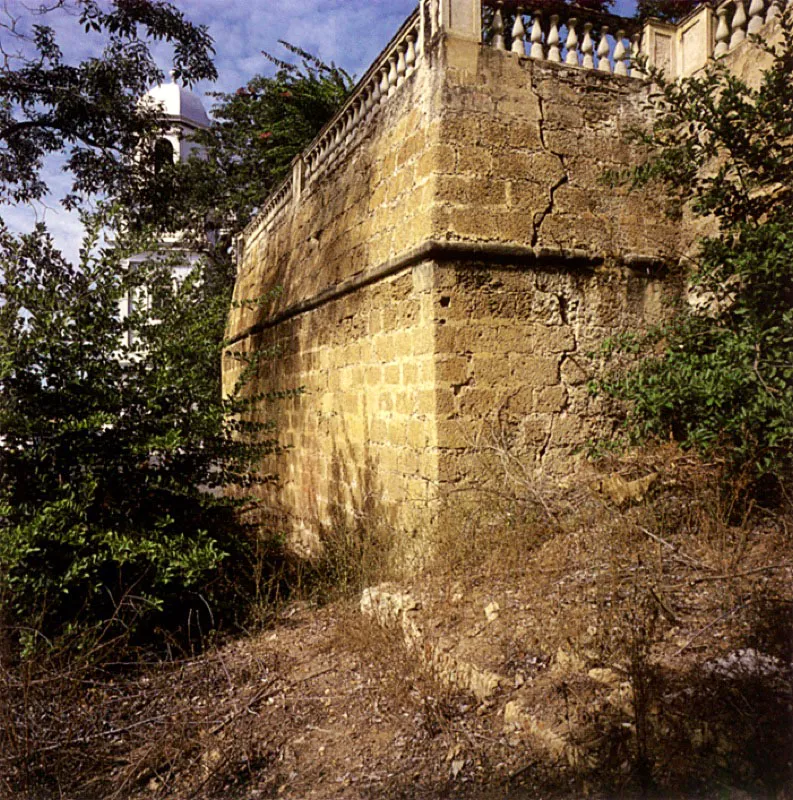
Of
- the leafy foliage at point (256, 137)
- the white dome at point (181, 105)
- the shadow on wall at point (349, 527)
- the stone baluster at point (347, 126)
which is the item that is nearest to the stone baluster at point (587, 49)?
the stone baluster at point (347, 126)

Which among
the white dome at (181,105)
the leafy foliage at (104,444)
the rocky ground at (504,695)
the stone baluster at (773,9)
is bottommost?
the rocky ground at (504,695)

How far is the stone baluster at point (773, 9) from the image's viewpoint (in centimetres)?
464

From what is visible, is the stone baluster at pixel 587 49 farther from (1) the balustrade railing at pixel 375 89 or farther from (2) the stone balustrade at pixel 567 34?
(1) the balustrade railing at pixel 375 89

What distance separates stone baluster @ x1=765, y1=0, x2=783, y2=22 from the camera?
4637 millimetres

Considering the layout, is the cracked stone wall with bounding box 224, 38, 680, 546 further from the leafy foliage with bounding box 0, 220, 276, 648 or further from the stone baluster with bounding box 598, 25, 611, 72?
the leafy foliage with bounding box 0, 220, 276, 648

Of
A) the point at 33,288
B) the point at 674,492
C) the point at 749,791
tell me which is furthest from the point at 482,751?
the point at 33,288

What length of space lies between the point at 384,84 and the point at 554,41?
1437 mm

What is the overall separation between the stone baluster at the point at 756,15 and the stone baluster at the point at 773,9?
0.04 meters

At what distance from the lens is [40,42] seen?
270 inches

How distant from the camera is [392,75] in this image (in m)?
5.67

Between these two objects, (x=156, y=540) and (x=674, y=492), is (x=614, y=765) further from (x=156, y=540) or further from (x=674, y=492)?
(x=156, y=540)

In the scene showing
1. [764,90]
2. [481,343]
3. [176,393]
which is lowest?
[176,393]

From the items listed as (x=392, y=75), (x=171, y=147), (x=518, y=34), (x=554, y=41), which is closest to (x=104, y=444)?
(x=392, y=75)

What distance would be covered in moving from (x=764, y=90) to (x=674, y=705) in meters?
3.96
